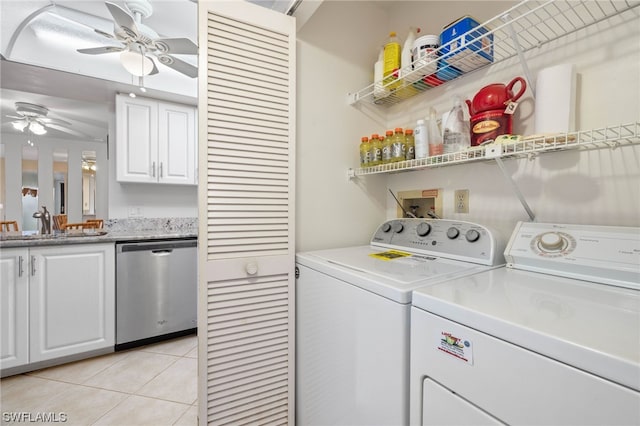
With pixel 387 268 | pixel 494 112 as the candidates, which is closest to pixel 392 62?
pixel 494 112

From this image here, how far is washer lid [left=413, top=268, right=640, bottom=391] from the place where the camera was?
1.58 feet

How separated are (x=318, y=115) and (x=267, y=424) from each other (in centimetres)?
160

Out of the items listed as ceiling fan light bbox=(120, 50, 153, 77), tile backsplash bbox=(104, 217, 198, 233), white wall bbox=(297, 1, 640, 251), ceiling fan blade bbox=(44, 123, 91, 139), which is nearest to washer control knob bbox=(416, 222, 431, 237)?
white wall bbox=(297, 1, 640, 251)

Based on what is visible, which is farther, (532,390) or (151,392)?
(151,392)

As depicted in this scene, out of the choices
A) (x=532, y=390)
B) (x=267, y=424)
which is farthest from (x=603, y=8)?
(x=267, y=424)

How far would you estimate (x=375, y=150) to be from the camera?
152 cm

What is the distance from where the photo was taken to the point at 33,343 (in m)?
2.07

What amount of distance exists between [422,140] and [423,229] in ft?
1.44

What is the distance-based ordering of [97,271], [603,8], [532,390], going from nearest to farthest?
[532,390]
[603,8]
[97,271]

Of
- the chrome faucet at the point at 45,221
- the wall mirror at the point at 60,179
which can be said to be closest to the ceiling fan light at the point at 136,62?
the chrome faucet at the point at 45,221

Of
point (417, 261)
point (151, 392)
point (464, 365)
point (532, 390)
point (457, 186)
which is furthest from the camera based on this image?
point (151, 392)

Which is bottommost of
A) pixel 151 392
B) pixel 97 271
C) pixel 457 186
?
pixel 151 392

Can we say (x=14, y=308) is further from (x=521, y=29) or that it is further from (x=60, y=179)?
(x=60, y=179)

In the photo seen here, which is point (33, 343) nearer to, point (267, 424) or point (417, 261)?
point (267, 424)
